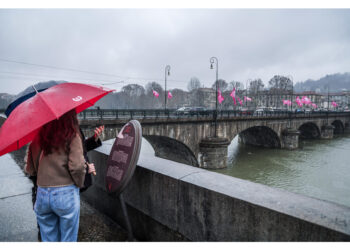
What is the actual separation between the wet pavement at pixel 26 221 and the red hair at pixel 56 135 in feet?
5.28

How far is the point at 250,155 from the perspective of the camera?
3055 centimetres

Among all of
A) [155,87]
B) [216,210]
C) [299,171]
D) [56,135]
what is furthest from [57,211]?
[155,87]

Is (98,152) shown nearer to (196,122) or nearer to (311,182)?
(196,122)

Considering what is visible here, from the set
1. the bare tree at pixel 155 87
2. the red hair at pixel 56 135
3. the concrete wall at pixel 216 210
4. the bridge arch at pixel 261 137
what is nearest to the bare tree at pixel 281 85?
the bridge arch at pixel 261 137

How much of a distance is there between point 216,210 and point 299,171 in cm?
2335

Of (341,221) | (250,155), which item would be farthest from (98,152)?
(250,155)

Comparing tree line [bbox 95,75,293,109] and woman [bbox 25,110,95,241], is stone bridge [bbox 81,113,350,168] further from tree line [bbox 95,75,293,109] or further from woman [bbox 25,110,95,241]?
tree line [bbox 95,75,293,109]

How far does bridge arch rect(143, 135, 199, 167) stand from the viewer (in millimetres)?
21441

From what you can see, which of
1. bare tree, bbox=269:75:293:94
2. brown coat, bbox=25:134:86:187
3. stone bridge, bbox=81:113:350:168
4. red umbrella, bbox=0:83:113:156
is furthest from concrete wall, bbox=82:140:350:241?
bare tree, bbox=269:75:293:94

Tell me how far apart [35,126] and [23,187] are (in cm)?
339

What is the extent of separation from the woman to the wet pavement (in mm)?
1127

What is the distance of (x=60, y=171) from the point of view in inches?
75.0

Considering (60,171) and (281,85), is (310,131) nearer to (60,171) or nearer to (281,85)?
(281,85)

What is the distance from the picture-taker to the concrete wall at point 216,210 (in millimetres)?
1657
